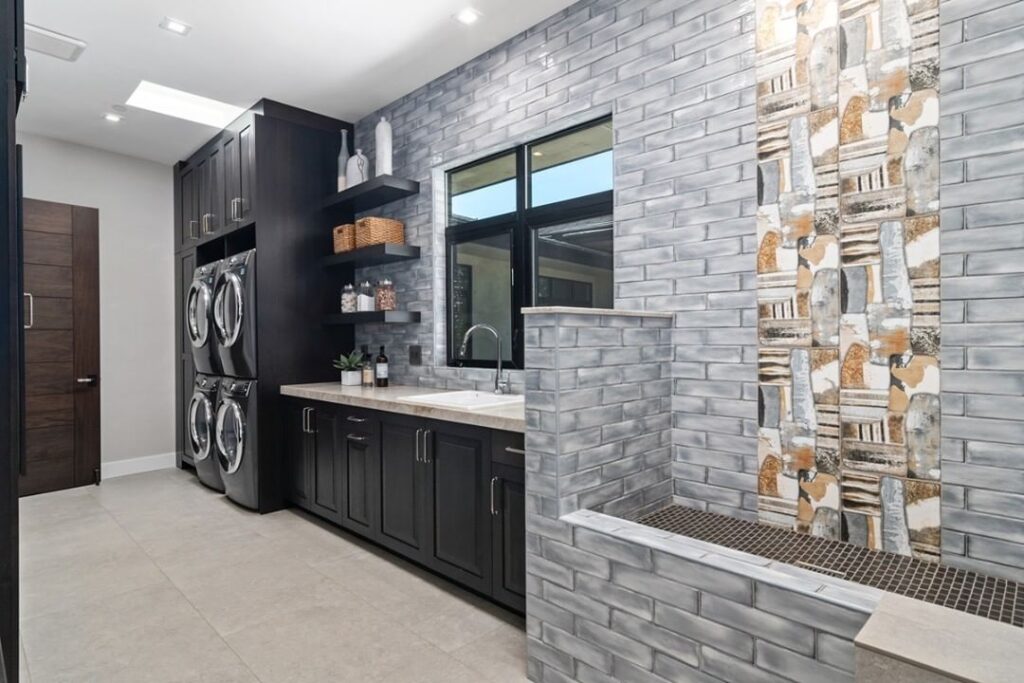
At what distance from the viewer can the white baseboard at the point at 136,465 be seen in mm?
4867

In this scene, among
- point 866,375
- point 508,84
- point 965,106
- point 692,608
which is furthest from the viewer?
point 508,84

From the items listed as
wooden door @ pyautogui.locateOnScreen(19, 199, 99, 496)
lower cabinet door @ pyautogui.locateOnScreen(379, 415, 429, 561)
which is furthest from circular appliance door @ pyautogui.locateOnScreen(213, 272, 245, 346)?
lower cabinet door @ pyautogui.locateOnScreen(379, 415, 429, 561)

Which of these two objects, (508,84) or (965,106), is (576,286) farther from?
(965,106)

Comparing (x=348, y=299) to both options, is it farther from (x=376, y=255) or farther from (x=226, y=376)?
(x=226, y=376)

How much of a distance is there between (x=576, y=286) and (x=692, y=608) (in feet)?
5.63

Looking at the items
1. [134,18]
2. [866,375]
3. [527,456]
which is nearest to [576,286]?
[527,456]

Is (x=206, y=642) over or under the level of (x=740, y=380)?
under

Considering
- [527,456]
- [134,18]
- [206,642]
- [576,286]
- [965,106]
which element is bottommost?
[206,642]

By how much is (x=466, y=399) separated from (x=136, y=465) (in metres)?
3.80

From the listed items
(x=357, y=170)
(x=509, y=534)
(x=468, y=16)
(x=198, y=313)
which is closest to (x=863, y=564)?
(x=509, y=534)

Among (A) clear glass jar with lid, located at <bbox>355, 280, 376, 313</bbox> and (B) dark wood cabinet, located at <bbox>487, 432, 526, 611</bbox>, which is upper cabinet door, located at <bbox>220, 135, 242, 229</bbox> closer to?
(A) clear glass jar with lid, located at <bbox>355, 280, 376, 313</bbox>

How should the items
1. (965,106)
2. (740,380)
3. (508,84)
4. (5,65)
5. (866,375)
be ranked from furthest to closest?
1. (508,84)
2. (740,380)
3. (866,375)
4. (965,106)
5. (5,65)

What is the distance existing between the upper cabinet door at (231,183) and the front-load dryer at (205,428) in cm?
124

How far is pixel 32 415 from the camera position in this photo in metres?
4.37
